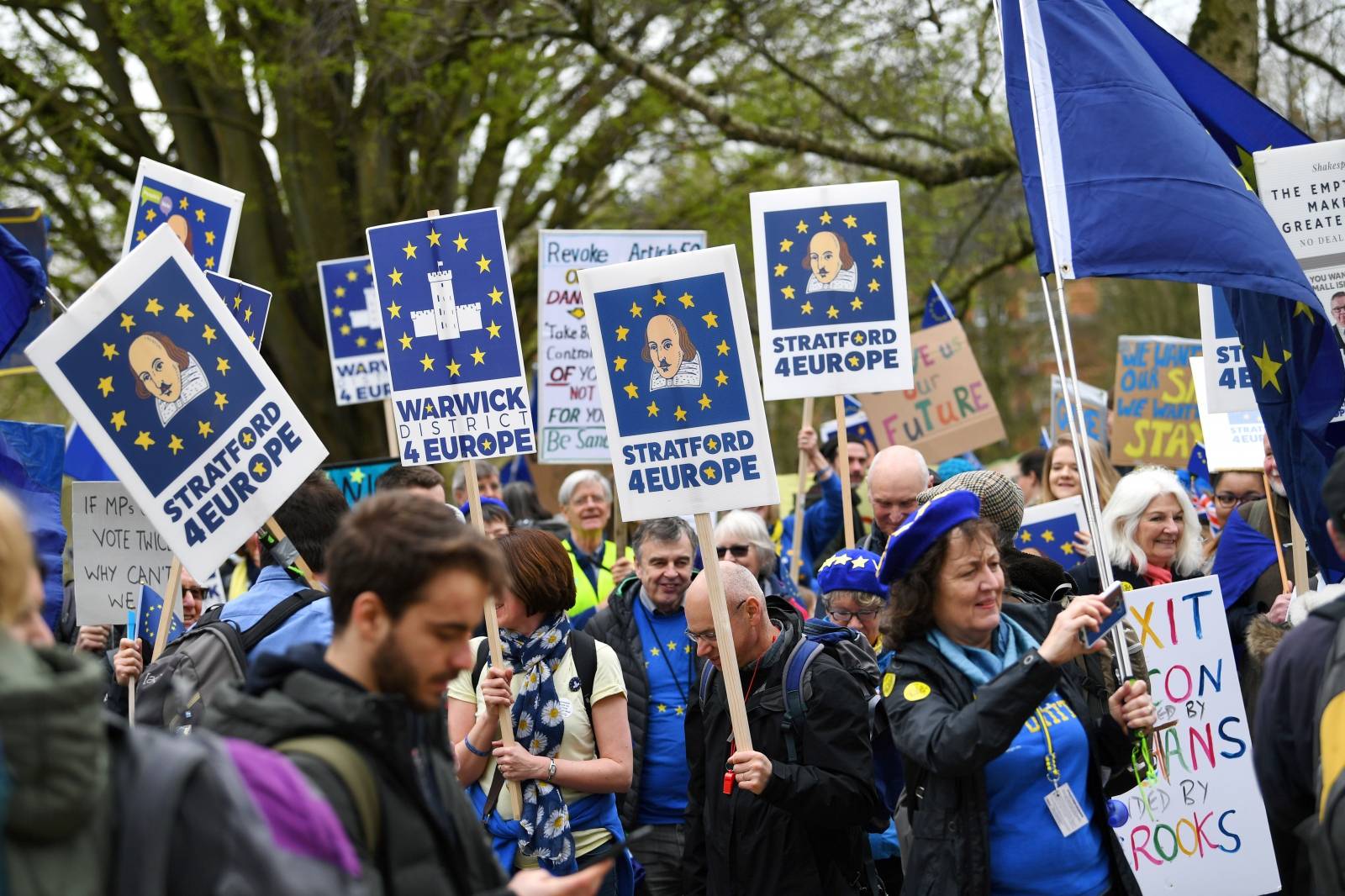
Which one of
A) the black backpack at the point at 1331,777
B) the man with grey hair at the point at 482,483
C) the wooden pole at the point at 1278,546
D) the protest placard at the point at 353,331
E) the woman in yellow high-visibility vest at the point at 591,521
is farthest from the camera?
the protest placard at the point at 353,331

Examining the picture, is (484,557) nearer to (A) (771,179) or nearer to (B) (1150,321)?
(A) (771,179)

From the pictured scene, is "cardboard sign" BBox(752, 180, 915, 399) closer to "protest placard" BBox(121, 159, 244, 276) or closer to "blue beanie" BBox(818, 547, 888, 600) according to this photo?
"blue beanie" BBox(818, 547, 888, 600)

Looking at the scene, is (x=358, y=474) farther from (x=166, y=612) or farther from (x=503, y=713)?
(x=503, y=713)

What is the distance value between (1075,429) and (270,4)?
11.6m

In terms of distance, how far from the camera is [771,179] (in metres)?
17.6

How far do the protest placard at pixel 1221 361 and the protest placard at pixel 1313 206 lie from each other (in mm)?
1059

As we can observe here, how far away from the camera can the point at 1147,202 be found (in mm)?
4953

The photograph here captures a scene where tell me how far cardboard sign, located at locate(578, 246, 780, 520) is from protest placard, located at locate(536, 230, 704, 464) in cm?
390

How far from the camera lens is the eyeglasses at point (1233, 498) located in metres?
7.69

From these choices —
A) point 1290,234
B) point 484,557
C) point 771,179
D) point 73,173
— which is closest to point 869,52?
point 771,179

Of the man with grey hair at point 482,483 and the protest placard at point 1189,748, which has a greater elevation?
the man with grey hair at point 482,483

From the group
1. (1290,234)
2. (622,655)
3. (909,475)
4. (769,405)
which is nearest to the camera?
(1290,234)

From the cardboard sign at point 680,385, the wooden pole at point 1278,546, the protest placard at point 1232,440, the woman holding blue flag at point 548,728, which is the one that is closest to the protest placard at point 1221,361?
the wooden pole at point 1278,546

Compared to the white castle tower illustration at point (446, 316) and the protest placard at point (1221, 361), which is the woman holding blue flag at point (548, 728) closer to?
the white castle tower illustration at point (446, 316)
